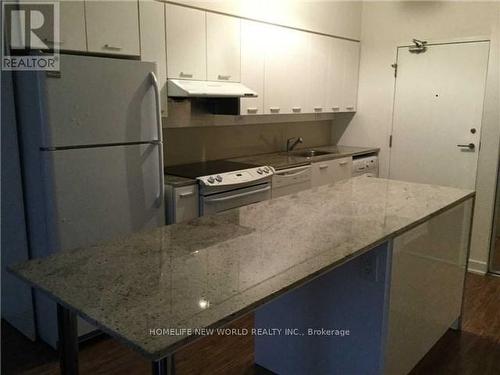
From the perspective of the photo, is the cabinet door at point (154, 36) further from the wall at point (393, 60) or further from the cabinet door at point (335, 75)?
the wall at point (393, 60)

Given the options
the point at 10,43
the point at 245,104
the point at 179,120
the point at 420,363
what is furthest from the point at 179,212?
the point at 420,363

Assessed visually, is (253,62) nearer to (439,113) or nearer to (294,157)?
(294,157)

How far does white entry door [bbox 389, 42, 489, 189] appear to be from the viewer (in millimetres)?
4008

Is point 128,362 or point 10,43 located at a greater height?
point 10,43

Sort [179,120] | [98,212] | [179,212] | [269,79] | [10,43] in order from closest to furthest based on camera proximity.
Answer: [10,43], [98,212], [179,212], [179,120], [269,79]

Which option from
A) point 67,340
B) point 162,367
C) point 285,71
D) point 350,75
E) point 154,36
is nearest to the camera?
point 162,367

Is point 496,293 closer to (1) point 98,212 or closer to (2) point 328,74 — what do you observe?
(2) point 328,74

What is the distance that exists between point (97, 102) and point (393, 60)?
323cm

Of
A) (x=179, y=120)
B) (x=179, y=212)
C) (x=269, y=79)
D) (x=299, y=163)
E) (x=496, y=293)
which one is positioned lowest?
(x=496, y=293)

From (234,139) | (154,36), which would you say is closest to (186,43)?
(154,36)

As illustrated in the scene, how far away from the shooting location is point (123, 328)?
105 cm

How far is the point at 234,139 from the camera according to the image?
4.17 metres

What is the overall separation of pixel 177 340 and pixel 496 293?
332 cm

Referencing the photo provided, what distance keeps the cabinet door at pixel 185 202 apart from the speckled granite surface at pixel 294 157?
0.89m
